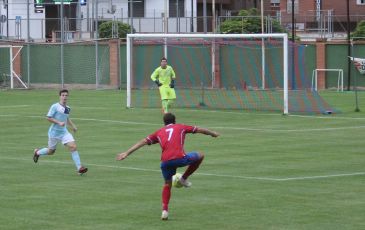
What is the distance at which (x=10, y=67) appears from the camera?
57.9m

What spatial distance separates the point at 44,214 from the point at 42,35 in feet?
174

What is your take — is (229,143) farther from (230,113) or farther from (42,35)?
(42,35)

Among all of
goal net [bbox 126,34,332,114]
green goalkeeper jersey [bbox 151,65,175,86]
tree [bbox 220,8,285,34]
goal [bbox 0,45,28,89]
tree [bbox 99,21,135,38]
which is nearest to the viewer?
green goalkeeper jersey [bbox 151,65,175,86]

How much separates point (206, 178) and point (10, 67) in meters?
39.9

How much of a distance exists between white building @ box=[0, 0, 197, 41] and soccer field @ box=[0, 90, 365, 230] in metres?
31.9

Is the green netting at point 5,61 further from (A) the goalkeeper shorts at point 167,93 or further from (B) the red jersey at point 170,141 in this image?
(B) the red jersey at point 170,141

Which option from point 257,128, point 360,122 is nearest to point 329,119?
point 360,122

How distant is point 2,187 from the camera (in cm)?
1836

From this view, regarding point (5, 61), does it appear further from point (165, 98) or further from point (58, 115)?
point (58, 115)

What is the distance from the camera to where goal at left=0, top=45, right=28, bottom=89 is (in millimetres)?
57438

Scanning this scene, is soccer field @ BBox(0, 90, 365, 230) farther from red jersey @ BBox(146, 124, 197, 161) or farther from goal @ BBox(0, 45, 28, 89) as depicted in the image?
goal @ BBox(0, 45, 28, 89)

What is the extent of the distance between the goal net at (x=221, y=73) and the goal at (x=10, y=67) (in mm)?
7589

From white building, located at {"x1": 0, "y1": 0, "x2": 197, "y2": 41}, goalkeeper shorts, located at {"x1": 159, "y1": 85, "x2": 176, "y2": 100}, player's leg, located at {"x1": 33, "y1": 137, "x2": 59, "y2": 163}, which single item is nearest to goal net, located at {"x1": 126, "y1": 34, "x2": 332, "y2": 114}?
goalkeeper shorts, located at {"x1": 159, "y1": 85, "x2": 176, "y2": 100}

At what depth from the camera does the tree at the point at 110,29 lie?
207 feet
